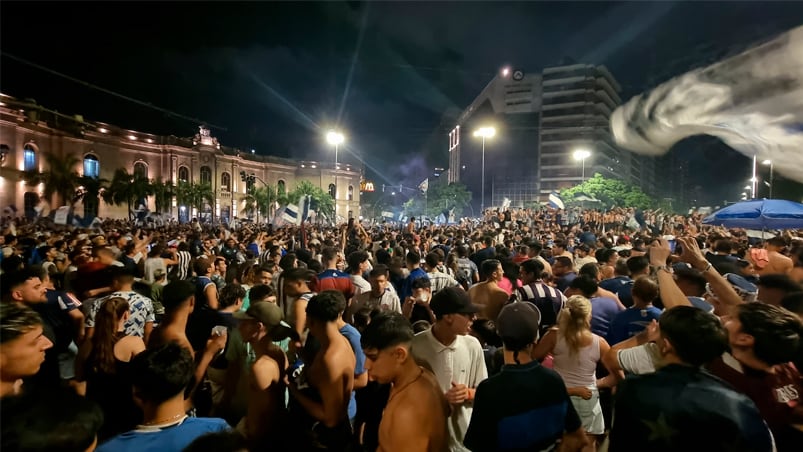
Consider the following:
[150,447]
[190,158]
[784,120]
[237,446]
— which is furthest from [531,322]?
[190,158]

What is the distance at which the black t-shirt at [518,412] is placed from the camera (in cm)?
230

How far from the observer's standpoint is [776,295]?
160 inches

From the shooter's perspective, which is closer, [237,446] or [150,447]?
[237,446]

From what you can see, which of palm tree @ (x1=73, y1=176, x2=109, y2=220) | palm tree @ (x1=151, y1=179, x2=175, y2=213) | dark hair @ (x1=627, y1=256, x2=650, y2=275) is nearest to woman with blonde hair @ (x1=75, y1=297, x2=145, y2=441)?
dark hair @ (x1=627, y1=256, x2=650, y2=275)

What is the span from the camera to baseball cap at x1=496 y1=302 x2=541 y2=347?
251 centimetres

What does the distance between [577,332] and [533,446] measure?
162 centimetres

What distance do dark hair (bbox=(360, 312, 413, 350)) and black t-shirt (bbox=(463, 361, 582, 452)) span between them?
536mm

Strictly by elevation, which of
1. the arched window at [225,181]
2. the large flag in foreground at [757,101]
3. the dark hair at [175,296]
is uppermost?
the arched window at [225,181]

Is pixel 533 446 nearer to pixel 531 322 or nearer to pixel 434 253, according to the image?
pixel 531 322

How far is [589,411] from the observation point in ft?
12.3

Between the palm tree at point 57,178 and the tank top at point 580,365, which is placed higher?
the palm tree at point 57,178

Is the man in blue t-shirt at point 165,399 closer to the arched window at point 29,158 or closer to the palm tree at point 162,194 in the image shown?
the arched window at point 29,158

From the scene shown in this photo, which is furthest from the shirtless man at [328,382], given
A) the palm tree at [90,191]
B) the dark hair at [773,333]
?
the palm tree at [90,191]

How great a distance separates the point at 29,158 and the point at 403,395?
50.8 meters
